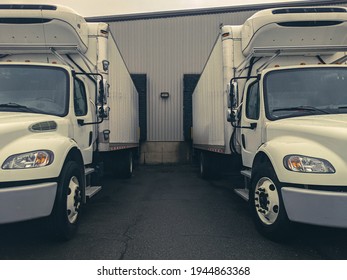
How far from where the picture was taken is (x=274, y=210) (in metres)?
3.89

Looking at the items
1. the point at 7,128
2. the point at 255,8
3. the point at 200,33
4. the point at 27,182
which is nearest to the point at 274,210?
the point at 27,182

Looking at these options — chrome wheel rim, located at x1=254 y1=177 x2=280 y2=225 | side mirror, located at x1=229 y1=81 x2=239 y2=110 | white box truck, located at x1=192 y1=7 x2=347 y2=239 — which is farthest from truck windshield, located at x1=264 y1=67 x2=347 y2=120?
chrome wheel rim, located at x1=254 y1=177 x2=280 y2=225

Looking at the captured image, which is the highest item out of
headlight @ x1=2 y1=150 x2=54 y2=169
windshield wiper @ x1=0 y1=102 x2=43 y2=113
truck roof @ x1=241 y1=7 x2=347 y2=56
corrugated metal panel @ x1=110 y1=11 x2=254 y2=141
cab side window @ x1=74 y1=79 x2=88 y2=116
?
corrugated metal panel @ x1=110 y1=11 x2=254 y2=141

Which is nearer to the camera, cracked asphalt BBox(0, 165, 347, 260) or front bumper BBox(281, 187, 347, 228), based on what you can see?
front bumper BBox(281, 187, 347, 228)

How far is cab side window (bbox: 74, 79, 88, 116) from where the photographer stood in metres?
5.16

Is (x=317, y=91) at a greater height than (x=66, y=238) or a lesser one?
greater

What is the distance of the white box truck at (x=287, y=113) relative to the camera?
3340 millimetres

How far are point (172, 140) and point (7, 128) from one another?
40.4 feet

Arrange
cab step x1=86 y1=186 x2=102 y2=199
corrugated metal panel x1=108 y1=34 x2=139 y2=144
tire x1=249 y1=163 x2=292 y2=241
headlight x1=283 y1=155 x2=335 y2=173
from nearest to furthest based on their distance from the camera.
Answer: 1. headlight x1=283 y1=155 x2=335 y2=173
2. tire x1=249 y1=163 x2=292 y2=241
3. cab step x1=86 y1=186 x2=102 y2=199
4. corrugated metal panel x1=108 y1=34 x2=139 y2=144

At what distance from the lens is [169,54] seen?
15844mm

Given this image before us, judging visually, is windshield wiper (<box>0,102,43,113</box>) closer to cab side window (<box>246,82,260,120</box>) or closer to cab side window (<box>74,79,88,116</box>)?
cab side window (<box>74,79,88,116</box>)

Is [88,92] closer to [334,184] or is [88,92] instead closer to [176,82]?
[334,184]

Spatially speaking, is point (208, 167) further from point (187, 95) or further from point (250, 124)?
point (187, 95)

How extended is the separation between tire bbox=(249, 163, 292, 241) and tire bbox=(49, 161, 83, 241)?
8.03ft
